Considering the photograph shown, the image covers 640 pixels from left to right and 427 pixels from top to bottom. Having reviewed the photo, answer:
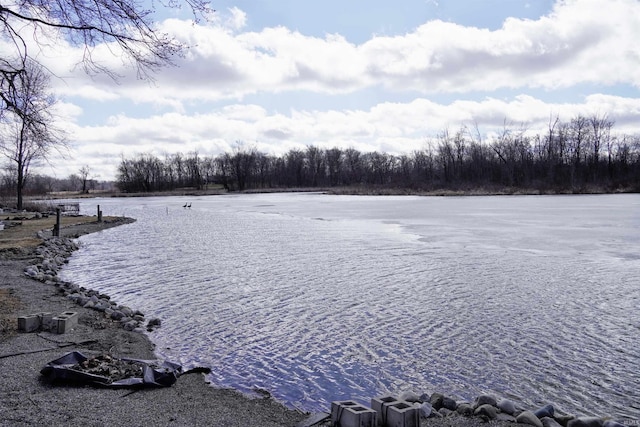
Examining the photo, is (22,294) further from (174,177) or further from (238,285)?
(174,177)

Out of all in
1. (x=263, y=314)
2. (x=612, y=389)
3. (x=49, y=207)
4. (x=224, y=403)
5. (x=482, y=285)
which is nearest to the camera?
(x=224, y=403)

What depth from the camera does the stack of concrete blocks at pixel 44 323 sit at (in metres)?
8.16

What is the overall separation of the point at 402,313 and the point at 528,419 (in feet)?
16.5

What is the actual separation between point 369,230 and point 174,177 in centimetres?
11569

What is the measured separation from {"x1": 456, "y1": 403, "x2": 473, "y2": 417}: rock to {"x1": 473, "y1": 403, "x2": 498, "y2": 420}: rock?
0.07 meters

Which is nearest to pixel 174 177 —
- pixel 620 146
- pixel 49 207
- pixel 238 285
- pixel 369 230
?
pixel 49 207

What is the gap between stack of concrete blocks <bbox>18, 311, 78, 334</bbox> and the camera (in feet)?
26.8

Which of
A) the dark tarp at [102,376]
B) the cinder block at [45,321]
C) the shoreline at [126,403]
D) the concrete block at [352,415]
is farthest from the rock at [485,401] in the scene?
the cinder block at [45,321]

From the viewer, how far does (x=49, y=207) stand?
148 feet

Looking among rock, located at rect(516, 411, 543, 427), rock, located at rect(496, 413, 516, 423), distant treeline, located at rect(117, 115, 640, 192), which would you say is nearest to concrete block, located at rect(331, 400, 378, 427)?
rock, located at rect(496, 413, 516, 423)

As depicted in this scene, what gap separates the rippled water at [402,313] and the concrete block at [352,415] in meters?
1.24

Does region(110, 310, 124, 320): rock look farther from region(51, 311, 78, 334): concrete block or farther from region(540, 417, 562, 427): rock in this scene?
region(540, 417, 562, 427): rock

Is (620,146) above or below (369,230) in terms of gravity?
above

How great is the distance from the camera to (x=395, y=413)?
4.81 meters
